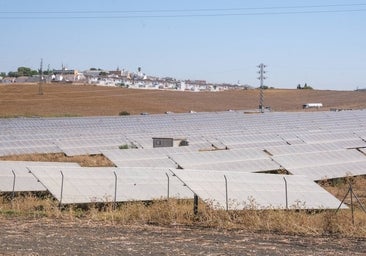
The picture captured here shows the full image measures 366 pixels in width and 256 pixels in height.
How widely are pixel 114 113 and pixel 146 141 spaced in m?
33.5

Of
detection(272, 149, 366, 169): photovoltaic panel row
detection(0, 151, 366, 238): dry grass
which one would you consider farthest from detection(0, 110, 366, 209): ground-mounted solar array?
detection(0, 151, 366, 238): dry grass

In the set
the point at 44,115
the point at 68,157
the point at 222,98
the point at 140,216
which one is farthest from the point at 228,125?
the point at 222,98

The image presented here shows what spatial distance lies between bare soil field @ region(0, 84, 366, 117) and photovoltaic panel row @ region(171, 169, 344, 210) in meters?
49.0

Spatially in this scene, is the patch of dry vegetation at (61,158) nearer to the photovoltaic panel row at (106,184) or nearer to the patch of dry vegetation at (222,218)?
the photovoltaic panel row at (106,184)

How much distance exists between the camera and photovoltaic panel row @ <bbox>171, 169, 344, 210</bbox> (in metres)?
10.7

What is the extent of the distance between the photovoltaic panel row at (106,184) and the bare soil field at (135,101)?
4690cm

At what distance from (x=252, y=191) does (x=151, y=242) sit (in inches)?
153

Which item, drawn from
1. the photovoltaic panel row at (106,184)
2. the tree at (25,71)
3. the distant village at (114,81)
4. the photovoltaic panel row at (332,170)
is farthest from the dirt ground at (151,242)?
the tree at (25,71)

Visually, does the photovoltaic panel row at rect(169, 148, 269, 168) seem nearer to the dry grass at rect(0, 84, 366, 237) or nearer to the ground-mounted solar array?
the ground-mounted solar array

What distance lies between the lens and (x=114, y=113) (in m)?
63.2

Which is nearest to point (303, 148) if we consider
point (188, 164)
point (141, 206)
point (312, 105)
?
point (188, 164)

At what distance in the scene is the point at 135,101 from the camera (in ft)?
240

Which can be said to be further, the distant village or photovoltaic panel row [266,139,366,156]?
the distant village

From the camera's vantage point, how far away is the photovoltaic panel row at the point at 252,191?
10748mm
